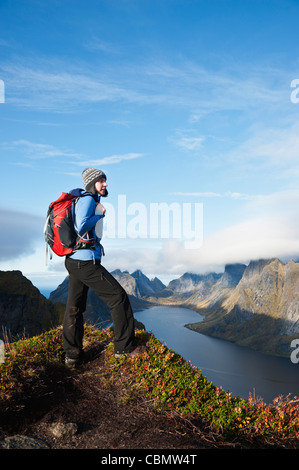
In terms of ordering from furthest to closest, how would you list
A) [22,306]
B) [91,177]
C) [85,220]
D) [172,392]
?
[22,306] → [91,177] → [85,220] → [172,392]

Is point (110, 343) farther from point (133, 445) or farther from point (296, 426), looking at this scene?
point (296, 426)

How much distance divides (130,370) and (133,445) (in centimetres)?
258

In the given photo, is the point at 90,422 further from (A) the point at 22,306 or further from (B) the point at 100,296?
(A) the point at 22,306

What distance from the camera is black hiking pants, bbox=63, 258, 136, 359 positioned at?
7.32 metres

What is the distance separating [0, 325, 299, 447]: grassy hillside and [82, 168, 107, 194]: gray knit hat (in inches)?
163

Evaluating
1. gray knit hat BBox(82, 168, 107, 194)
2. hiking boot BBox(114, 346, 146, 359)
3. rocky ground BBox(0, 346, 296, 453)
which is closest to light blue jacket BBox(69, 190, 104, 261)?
gray knit hat BBox(82, 168, 107, 194)

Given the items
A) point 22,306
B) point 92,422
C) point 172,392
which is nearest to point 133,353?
point 172,392

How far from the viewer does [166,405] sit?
632cm

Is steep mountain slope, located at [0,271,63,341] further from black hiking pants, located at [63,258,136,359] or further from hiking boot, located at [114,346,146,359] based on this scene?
hiking boot, located at [114,346,146,359]

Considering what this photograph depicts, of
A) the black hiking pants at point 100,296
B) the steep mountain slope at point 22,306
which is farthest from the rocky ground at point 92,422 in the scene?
the steep mountain slope at point 22,306

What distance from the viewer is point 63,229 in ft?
23.4

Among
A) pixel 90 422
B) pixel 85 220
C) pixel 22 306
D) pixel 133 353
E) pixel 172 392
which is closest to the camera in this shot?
pixel 90 422

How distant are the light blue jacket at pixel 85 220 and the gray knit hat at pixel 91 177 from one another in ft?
1.17

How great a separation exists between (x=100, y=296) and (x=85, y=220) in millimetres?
1921
